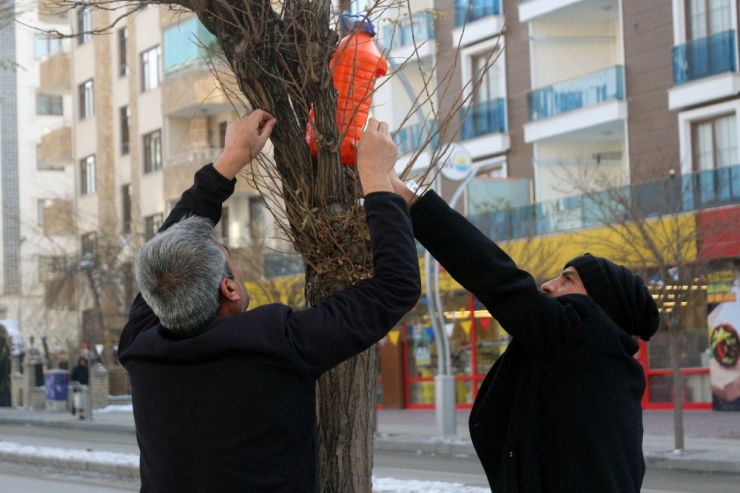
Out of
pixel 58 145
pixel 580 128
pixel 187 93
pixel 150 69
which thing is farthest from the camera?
pixel 58 145

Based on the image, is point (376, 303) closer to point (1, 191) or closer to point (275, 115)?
point (275, 115)

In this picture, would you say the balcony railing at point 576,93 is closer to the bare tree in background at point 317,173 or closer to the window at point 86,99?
the window at point 86,99

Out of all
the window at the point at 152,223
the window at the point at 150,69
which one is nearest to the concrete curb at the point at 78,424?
the window at the point at 152,223

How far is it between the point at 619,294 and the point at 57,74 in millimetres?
48433

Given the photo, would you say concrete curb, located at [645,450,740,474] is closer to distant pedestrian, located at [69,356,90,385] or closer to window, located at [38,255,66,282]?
distant pedestrian, located at [69,356,90,385]

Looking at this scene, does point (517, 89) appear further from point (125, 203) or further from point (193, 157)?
point (125, 203)

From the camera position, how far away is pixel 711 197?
23.4 meters

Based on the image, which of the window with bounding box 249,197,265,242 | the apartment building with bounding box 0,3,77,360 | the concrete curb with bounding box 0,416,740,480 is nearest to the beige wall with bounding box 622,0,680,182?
the concrete curb with bounding box 0,416,740,480

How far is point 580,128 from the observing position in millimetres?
28750

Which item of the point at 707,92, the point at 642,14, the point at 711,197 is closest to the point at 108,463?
the point at 711,197

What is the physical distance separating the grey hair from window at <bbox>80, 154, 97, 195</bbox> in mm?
45837

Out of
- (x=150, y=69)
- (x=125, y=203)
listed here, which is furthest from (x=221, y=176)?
(x=125, y=203)

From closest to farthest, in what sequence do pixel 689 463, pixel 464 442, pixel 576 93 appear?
pixel 689 463, pixel 464 442, pixel 576 93

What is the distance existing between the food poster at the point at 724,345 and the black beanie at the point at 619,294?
839 inches
